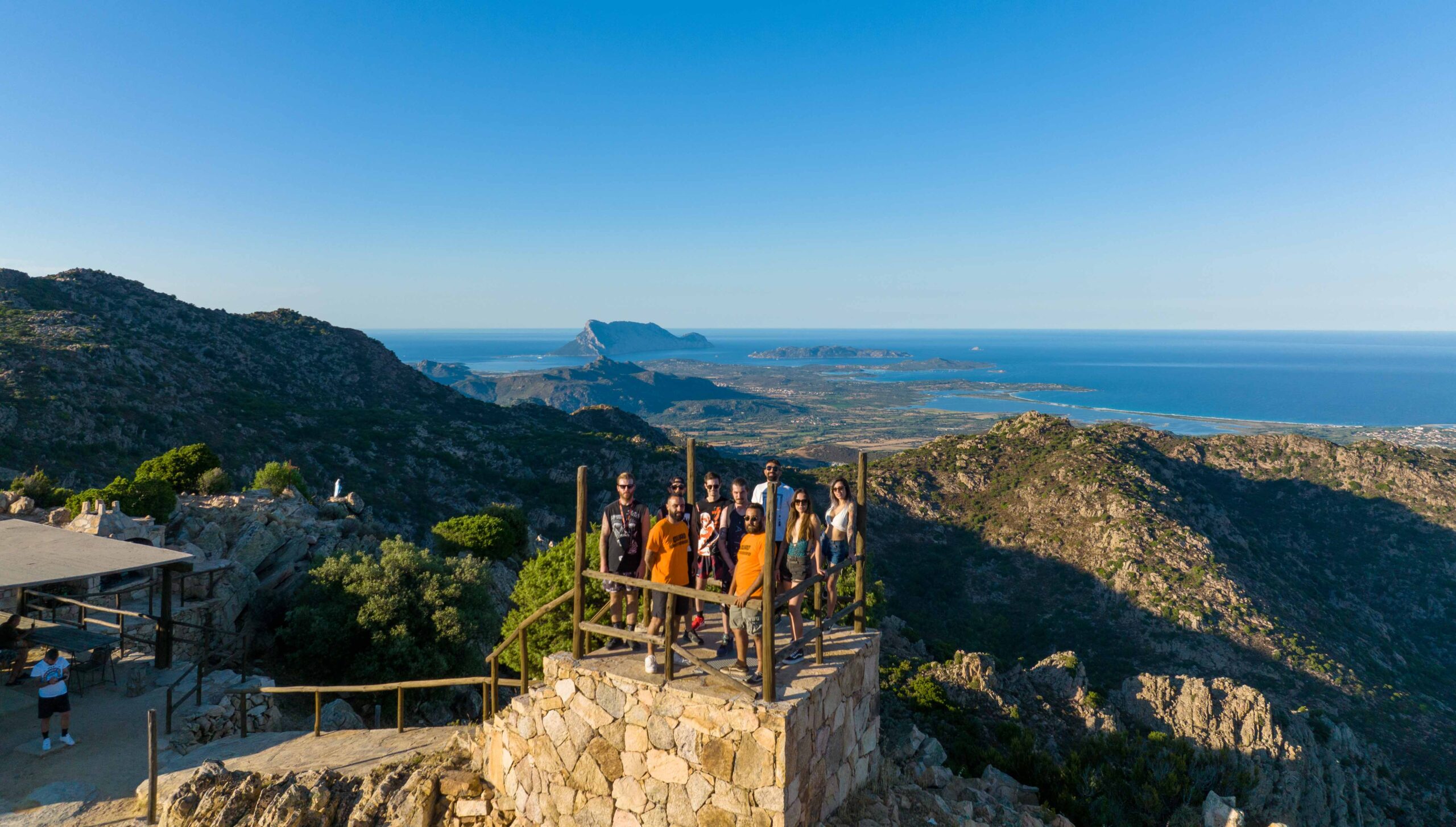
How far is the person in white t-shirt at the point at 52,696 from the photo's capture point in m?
11.2

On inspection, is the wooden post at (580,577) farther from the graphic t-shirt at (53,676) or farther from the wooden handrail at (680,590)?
the graphic t-shirt at (53,676)

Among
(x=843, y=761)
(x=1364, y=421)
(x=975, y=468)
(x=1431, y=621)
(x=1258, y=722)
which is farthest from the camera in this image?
(x=1364, y=421)

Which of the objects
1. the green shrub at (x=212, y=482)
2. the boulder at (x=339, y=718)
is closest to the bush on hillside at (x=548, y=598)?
the boulder at (x=339, y=718)

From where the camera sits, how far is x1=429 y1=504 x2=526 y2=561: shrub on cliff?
28.9 metres

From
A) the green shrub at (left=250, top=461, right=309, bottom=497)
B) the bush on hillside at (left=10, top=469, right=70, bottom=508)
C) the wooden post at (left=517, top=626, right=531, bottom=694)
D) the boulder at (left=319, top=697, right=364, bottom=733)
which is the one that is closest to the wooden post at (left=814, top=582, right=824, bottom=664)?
the wooden post at (left=517, top=626, right=531, bottom=694)

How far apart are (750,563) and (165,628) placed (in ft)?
47.9

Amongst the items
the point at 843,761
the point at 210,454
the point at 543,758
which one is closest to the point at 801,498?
the point at 843,761

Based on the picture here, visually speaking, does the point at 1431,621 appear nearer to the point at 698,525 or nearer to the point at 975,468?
the point at 975,468

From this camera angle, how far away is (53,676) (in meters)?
11.3

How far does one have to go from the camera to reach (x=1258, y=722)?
18.8 metres

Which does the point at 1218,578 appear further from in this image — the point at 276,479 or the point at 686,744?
the point at 276,479

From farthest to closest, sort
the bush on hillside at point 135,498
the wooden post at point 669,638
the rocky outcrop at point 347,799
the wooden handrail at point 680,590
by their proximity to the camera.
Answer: the bush on hillside at point 135,498
the rocky outcrop at point 347,799
the wooden post at point 669,638
the wooden handrail at point 680,590

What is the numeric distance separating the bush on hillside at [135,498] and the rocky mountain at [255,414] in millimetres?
15504

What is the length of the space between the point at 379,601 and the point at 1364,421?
844 feet
